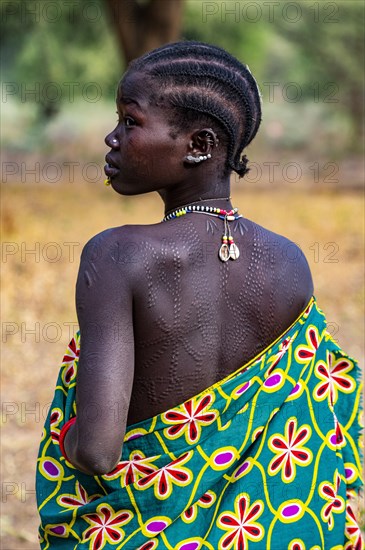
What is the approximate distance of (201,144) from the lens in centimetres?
180

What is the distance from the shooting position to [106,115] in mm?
22547

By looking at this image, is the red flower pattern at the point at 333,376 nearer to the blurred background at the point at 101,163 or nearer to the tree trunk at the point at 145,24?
the blurred background at the point at 101,163

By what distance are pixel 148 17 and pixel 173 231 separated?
10.4 metres

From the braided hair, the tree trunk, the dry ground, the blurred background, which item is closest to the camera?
the braided hair

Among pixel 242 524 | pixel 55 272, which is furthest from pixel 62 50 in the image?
pixel 242 524

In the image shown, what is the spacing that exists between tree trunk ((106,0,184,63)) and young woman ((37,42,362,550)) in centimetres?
993

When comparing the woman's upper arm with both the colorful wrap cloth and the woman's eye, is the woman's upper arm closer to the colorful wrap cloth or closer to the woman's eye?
the colorful wrap cloth

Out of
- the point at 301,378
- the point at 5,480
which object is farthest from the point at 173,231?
the point at 5,480

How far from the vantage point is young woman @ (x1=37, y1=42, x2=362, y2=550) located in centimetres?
171

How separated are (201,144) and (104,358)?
1.63 feet

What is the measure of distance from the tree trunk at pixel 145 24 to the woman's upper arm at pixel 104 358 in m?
10.1

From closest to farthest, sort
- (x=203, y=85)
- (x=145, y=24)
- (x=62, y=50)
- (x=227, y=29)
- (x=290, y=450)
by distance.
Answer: (x=203, y=85) < (x=290, y=450) < (x=145, y=24) < (x=227, y=29) < (x=62, y=50)

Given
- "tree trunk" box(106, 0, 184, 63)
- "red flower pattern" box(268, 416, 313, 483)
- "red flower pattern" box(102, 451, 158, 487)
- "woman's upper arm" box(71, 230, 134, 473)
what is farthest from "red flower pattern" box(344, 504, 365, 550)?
"tree trunk" box(106, 0, 184, 63)

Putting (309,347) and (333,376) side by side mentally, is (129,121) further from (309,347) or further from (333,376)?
(333,376)
